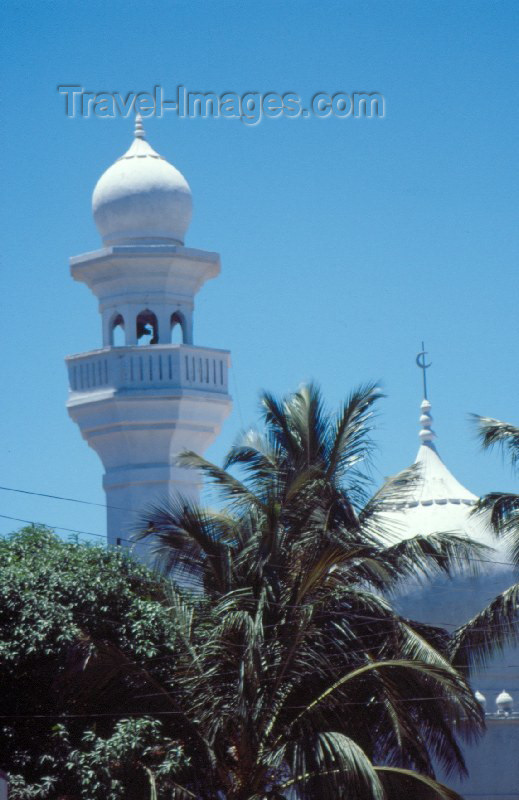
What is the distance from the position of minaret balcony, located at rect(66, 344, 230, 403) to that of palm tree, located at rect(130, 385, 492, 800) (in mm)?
13341

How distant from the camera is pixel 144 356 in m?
36.7

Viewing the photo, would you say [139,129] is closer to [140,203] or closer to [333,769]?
[140,203]

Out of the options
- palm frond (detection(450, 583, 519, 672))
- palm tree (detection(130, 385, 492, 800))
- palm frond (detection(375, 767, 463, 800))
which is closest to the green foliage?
palm tree (detection(130, 385, 492, 800))

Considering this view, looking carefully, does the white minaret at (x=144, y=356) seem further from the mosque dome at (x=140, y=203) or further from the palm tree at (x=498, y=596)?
the palm tree at (x=498, y=596)

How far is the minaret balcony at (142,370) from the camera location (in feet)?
120

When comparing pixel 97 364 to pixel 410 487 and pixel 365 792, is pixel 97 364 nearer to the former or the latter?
pixel 410 487

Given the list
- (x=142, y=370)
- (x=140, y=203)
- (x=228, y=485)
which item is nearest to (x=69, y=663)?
(x=228, y=485)

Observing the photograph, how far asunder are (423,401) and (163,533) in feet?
49.1

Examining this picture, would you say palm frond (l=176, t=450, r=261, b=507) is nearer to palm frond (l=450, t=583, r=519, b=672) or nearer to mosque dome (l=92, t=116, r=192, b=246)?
palm frond (l=450, t=583, r=519, b=672)

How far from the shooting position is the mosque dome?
37.2 meters

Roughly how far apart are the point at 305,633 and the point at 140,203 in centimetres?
1770

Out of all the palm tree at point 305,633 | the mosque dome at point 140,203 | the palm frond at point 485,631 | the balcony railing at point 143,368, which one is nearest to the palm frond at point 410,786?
the palm tree at point 305,633

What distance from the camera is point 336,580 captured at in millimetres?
22141

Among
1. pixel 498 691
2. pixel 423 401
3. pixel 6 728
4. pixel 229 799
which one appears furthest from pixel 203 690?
pixel 423 401
